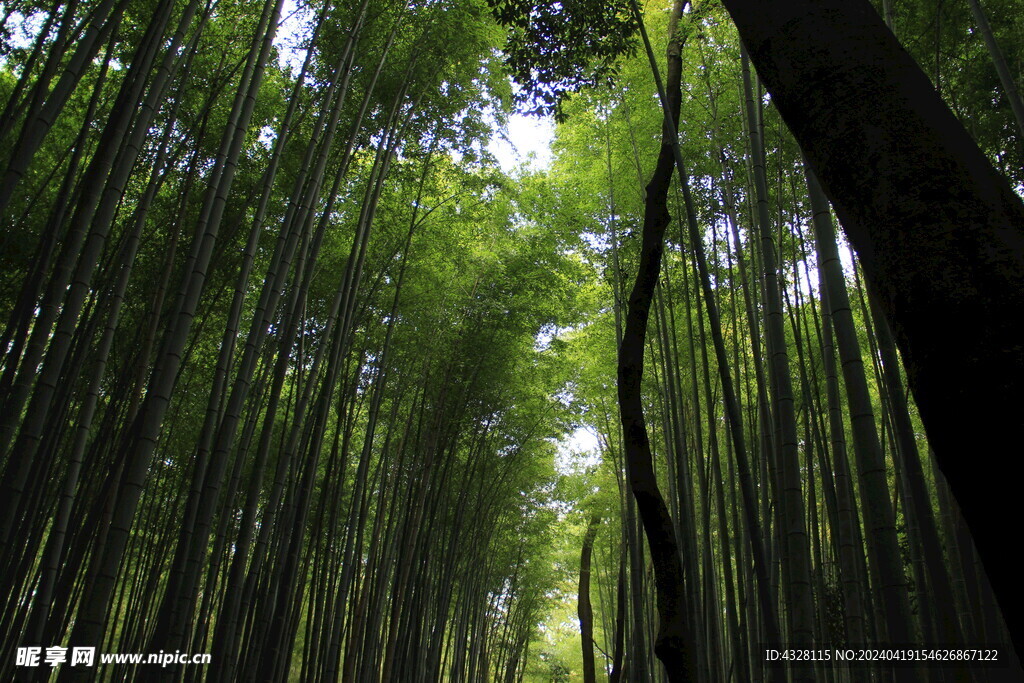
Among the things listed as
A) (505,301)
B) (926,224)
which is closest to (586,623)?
(505,301)

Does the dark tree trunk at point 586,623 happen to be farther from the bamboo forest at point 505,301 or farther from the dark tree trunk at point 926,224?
the dark tree trunk at point 926,224

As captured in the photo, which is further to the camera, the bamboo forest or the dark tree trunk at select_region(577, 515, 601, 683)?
the dark tree trunk at select_region(577, 515, 601, 683)

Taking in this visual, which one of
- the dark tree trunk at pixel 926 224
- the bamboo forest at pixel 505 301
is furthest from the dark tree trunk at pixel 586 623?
the dark tree trunk at pixel 926 224

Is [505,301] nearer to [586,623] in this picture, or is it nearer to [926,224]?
[586,623]

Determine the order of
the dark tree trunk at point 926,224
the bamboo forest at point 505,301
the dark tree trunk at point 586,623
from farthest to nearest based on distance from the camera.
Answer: the dark tree trunk at point 586,623, the bamboo forest at point 505,301, the dark tree trunk at point 926,224

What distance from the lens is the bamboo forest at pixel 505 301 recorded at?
1.05 m

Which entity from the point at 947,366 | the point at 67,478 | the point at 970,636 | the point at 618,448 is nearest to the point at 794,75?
the point at 947,366

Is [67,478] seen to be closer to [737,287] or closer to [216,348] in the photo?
[216,348]

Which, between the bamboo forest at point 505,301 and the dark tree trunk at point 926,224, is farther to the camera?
the bamboo forest at point 505,301

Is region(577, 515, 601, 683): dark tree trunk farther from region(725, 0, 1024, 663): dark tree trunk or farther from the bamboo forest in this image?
region(725, 0, 1024, 663): dark tree trunk

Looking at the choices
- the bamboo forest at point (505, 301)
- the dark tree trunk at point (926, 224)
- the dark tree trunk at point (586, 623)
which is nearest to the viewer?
the dark tree trunk at point (926, 224)

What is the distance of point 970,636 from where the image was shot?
3309 mm

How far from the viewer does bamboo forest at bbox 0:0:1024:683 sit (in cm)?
105

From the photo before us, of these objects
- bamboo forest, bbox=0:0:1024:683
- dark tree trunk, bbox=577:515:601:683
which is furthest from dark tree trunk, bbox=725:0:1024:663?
dark tree trunk, bbox=577:515:601:683
